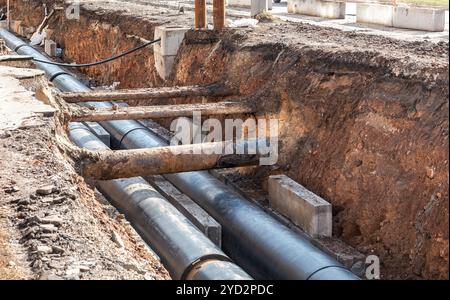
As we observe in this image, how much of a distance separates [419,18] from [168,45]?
677 centimetres

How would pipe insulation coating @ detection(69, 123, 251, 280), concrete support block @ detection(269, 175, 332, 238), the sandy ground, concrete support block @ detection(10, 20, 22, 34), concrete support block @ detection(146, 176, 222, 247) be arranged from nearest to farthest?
1. the sandy ground
2. pipe insulation coating @ detection(69, 123, 251, 280)
3. concrete support block @ detection(269, 175, 332, 238)
4. concrete support block @ detection(146, 176, 222, 247)
5. concrete support block @ detection(10, 20, 22, 34)

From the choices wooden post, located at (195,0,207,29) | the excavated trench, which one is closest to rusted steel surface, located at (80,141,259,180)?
the excavated trench

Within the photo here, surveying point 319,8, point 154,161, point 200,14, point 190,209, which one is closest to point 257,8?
point 319,8

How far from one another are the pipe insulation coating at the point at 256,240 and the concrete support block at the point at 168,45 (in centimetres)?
515

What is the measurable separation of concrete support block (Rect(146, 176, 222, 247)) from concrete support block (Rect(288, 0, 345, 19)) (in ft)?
40.7

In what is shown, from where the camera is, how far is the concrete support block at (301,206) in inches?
436

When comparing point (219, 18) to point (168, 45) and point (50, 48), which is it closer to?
point (168, 45)

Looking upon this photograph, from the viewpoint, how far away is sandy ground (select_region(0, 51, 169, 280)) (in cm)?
706

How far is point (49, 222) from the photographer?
7902 millimetres

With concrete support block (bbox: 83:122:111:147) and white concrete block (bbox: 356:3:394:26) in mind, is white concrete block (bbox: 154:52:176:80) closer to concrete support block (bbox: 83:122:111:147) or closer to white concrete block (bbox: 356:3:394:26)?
concrete support block (bbox: 83:122:111:147)

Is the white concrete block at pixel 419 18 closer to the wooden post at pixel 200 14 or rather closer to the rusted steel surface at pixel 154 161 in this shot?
the wooden post at pixel 200 14

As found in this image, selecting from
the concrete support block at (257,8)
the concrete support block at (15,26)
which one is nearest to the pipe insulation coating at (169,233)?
the concrete support block at (257,8)

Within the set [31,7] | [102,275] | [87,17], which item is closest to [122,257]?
[102,275]

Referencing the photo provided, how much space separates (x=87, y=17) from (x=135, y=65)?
270 inches
